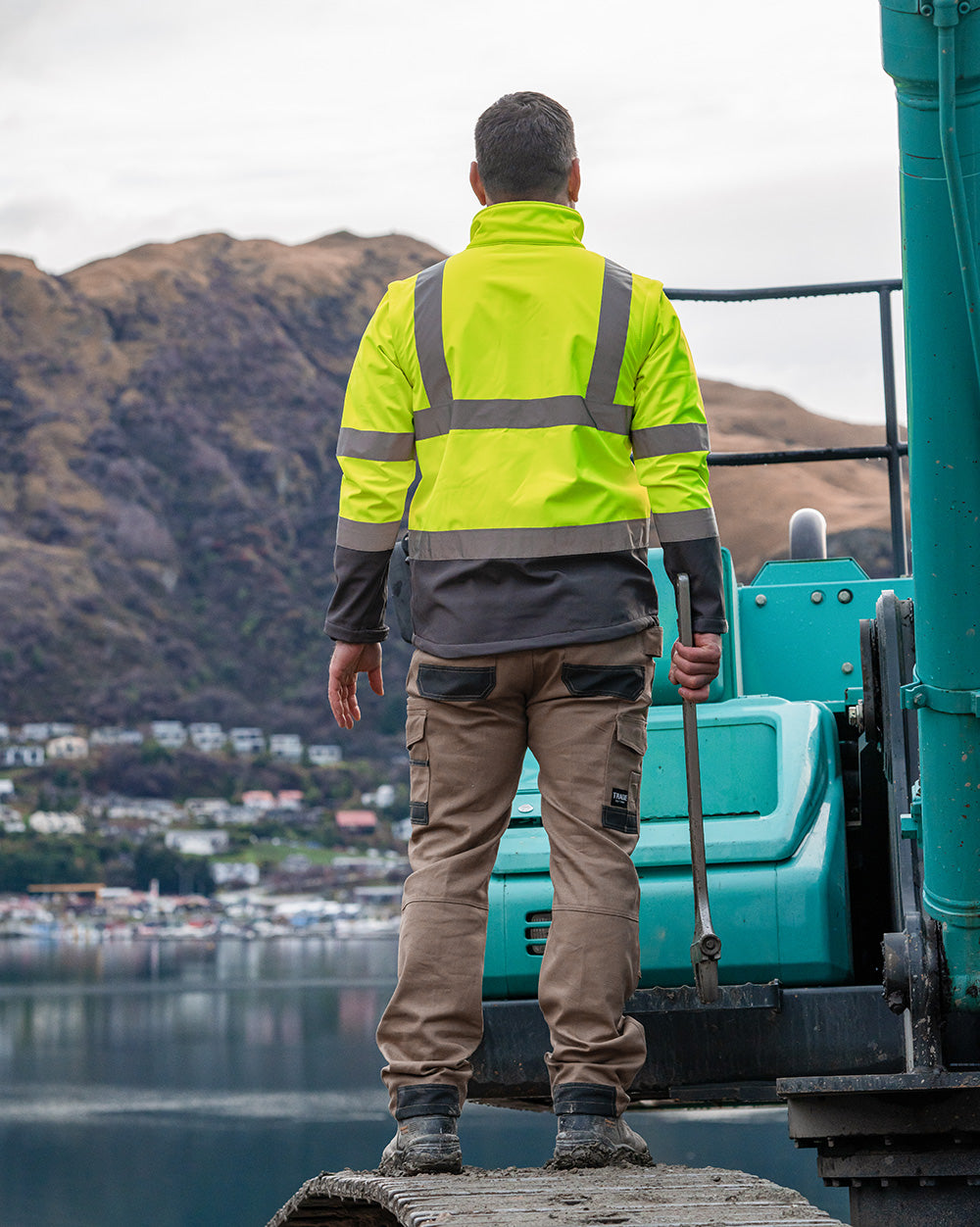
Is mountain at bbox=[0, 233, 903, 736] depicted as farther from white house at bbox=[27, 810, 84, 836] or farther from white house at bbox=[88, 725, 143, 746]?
white house at bbox=[27, 810, 84, 836]

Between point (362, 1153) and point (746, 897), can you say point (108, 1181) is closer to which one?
point (362, 1153)

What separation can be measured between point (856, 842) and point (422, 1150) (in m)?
1.34

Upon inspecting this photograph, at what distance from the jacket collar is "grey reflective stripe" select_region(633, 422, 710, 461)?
0.37 meters

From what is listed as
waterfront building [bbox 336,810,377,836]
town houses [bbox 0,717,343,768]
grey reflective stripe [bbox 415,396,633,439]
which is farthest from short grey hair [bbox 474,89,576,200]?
town houses [bbox 0,717,343,768]

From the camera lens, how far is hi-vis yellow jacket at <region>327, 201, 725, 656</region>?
2.82 metres

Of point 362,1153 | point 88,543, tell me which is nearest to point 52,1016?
point 362,1153

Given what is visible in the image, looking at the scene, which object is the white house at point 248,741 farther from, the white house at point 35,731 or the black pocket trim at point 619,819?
the black pocket trim at point 619,819

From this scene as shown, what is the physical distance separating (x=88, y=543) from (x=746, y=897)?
184 meters

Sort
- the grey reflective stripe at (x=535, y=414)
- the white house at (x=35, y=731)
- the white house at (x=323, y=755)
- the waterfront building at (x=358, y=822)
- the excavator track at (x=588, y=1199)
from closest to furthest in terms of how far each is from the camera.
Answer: the excavator track at (x=588, y=1199) < the grey reflective stripe at (x=535, y=414) < the waterfront building at (x=358, y=822) < the white house at (x=323, y=755) < the white house at (x=35, y=731)

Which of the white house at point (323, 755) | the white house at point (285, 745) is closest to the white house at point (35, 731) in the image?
the white house at point (285, 745)

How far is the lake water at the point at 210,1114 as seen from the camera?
66.7 meters

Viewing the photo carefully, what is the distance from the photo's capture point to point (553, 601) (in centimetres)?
280

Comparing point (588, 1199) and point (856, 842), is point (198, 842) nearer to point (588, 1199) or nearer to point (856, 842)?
point (856, 842)

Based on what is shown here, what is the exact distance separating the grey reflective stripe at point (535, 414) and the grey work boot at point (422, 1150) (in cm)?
112
